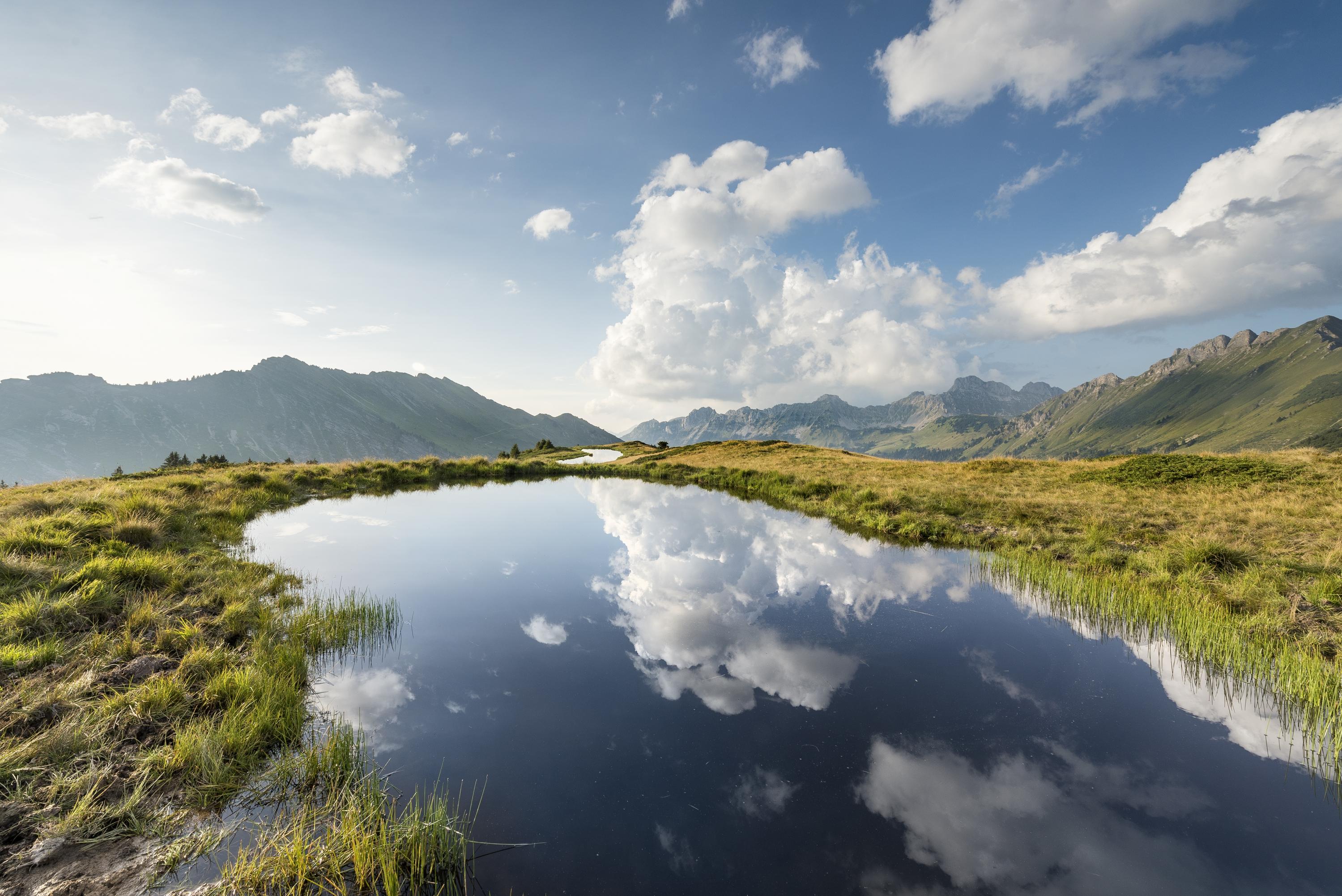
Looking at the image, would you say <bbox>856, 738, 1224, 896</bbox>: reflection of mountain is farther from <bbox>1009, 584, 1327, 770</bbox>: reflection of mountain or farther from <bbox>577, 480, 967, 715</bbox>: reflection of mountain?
<bbox>1009, 584, 1327, 770</bbox>: reflection of mountain

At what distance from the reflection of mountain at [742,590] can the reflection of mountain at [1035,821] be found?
86.5 inches

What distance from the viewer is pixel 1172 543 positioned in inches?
668

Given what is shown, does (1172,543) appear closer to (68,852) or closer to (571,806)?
(571,806)

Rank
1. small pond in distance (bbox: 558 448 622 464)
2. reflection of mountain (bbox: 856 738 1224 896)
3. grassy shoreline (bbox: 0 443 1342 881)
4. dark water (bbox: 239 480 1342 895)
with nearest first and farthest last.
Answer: reflection of mountain (bbox: 856 738 1224 896), dark water (bbox: 239 480 1342 895), grassy shoreline (bbox: 0 443 1342 881), small pond in distance (bbox: 558 448 622 464)

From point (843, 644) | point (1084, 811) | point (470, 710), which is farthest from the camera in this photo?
point (843, 644)

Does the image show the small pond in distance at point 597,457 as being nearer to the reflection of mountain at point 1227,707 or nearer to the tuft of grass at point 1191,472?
the tuft of grass at point 1191,472

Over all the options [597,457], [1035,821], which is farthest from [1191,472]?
[597,457]

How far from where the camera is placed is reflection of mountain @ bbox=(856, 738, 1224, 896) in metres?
5.79

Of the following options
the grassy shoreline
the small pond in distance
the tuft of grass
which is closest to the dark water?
the grassy shoreline

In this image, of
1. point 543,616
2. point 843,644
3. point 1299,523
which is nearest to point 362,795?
point 543,616

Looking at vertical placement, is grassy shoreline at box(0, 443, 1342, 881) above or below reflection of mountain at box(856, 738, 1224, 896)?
above

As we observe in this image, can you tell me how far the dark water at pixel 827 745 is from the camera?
5938 mm

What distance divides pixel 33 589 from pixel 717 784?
14.8m

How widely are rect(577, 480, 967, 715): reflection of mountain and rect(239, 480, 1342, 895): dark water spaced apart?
0.33 feet
